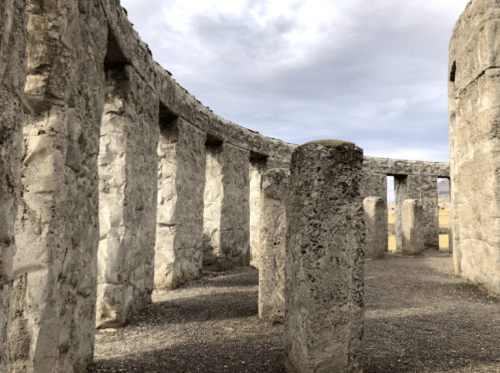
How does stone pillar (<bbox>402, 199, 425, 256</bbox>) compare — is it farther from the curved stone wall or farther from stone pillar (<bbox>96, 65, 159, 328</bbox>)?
stone pillar (<bbox>96, 65, 159, 328</bbox>)

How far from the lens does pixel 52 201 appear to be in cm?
251

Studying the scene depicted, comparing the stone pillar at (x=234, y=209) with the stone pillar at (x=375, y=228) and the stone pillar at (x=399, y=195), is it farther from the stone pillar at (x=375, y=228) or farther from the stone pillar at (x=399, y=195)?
the stone pillar at (x=399, y=195)

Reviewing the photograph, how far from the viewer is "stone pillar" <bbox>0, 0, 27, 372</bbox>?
118 cm

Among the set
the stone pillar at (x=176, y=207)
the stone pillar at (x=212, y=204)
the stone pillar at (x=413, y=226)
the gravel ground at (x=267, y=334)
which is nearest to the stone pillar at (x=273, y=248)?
the gravel ground at (x=267, y=334)

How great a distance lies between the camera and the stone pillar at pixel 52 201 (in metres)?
2.40

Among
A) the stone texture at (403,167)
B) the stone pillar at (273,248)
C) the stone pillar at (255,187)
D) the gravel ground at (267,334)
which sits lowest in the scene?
the gravel ground at (267,334)

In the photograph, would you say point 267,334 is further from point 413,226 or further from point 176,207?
point 413,226

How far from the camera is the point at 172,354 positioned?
3463 millimetres

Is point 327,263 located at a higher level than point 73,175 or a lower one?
lower

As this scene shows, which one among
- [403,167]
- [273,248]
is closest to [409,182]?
[403,167]

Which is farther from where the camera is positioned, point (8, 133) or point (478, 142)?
point (478, 142)

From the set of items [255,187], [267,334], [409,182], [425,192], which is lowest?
[267,334]

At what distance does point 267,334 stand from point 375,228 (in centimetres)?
755

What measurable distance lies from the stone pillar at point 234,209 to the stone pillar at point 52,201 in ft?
18.1
